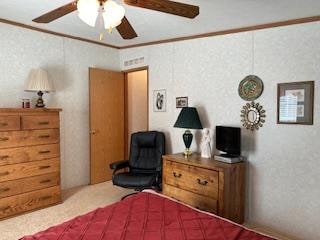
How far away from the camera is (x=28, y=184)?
3.30 meters

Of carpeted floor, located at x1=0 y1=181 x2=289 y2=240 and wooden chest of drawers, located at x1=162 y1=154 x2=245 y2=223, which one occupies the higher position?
wooden chest of drawers, located at x1=162 y1=154 x2=245 y2=223

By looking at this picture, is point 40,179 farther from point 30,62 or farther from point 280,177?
point 280,177

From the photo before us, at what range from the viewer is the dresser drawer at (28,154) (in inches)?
122

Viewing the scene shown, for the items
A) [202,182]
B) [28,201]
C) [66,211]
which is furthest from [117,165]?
[202,182]

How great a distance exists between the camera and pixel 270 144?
10.2 ft

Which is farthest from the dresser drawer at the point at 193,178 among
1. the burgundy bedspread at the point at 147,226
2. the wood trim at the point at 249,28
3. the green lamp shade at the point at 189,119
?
the wood trim at the point at 249,28

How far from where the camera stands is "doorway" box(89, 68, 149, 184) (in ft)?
14.8

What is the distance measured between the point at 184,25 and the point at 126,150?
263 cm

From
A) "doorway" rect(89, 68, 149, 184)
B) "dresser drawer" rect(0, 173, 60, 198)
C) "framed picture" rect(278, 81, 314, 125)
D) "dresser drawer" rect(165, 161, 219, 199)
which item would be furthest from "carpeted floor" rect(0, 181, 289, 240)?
"framed picture" rect(278, 81, 314, 125)

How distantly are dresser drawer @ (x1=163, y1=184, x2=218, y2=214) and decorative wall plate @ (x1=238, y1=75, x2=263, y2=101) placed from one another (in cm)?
132

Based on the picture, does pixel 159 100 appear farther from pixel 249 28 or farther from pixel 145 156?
pixel 249 28

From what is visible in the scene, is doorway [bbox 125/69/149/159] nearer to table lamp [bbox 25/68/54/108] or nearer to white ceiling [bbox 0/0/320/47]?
white ceiling [bbox 0/0/320/47]

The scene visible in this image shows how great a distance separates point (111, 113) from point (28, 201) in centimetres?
200

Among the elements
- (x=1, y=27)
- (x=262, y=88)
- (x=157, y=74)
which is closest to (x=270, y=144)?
(x=262, y=88)
